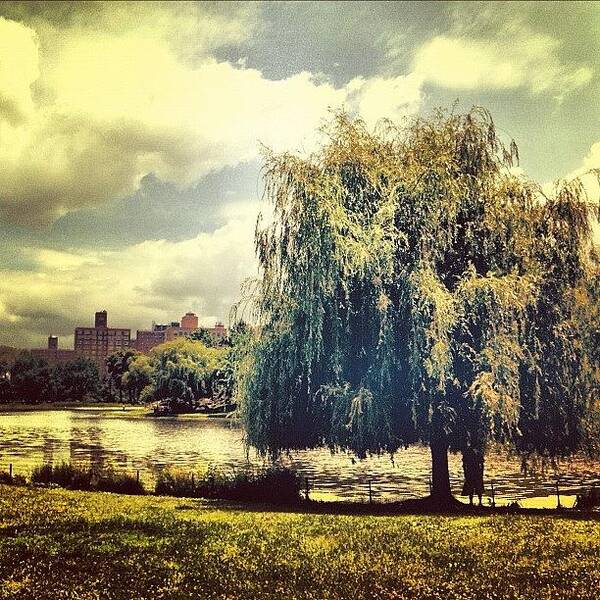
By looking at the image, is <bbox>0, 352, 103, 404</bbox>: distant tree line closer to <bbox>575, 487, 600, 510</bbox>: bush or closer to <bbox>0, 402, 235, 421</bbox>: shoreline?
<bbox>0, 402, 235, 421</bbox>: shoreline

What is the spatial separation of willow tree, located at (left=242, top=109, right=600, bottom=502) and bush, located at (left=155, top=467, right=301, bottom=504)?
132 cm

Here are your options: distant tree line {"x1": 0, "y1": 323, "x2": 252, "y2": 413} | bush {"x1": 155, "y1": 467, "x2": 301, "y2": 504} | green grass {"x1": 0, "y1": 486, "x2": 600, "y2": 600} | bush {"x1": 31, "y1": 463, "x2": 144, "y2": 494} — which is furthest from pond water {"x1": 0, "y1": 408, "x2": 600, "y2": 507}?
distant tree line {"x1": 0, "y1": 323, "x2": 252, "y2": 413}

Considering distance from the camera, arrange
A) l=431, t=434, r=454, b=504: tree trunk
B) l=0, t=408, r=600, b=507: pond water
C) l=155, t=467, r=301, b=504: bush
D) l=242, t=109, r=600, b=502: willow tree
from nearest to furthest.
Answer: l=242, t=109, r=600, b=502: willow tree, l=431, t=434, r=454, b=504: tree trunk, l=155, t=467, r=301, b=504: bush, l=0, t=408, r=600, b=507: pond water

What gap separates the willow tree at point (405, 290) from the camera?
1344 centimetres

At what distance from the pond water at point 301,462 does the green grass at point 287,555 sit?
306 cm

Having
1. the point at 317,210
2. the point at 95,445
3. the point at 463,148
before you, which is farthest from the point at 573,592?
the point at 95,445

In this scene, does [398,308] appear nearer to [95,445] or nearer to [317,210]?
[317,210]

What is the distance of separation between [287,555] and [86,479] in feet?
34.9

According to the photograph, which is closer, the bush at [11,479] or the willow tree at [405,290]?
the willow tree at [405,290]

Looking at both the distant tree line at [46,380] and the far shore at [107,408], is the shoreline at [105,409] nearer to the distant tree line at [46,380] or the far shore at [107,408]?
the far shore at [107,408]

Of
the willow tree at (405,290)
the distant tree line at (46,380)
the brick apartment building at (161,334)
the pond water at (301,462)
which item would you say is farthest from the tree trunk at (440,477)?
the brick apartment building at (161,334)

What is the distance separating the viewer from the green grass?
8.00 metres

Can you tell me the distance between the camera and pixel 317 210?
14047 millimetres

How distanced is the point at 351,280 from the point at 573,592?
739 centimetres
